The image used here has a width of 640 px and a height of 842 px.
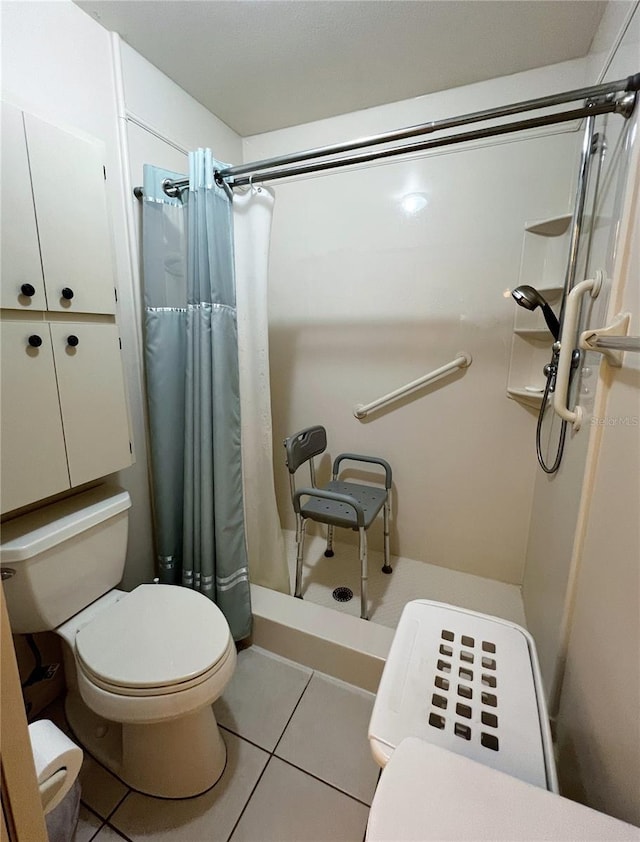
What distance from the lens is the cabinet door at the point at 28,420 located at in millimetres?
919

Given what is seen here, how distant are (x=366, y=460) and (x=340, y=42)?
1693 millimetres

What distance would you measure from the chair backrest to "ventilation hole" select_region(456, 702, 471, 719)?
3.46ft

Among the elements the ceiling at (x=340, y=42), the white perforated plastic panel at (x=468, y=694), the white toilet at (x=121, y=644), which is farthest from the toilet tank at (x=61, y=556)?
the ceiling at (x=340, y=42)

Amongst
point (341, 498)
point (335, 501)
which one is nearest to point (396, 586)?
point (335, 501)

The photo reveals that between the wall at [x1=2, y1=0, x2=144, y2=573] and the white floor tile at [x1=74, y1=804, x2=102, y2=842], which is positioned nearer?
the white floor tile at [x1=74, y1=804, x2=102, y2=842]

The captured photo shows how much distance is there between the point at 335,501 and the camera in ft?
5.53

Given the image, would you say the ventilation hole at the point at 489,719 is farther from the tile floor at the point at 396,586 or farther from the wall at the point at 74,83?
the wall at the point at 74,83

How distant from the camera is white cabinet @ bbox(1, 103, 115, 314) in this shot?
91 cm

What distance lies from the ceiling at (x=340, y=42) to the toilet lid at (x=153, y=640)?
75.1 inches

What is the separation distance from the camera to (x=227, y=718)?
1251mm

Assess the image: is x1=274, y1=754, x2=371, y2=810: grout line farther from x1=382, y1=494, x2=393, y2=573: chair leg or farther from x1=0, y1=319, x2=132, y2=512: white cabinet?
x1=0, y1=319, x2=132, y2=512: white cabinet

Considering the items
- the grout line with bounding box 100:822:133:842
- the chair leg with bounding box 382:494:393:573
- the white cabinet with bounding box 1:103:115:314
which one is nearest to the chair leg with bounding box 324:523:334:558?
the chair leg with bounding box 382:494:393:573

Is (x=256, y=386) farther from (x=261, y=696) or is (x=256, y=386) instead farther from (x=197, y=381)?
(x=261, y=696)

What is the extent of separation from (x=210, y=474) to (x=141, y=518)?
0.45m
